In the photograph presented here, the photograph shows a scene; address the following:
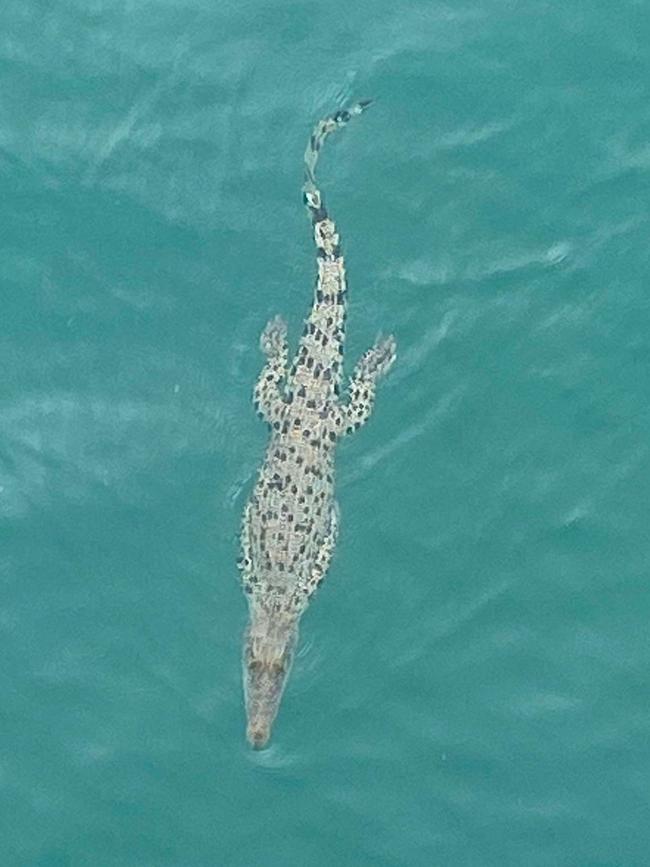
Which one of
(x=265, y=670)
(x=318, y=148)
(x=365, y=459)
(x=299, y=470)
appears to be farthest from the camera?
(x=365, y=459)

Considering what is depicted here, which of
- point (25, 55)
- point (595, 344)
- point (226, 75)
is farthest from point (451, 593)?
point (25, 55)

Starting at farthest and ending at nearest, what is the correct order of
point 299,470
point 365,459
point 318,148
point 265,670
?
point 365,459 → point 318,148 → point 265,670 → point 299,470

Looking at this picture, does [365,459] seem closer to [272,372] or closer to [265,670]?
[272,372]

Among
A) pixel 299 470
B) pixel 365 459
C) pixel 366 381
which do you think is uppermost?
pixel 366 381

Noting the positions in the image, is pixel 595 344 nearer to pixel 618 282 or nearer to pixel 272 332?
pixel 618 282

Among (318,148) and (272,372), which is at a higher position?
(318,148)

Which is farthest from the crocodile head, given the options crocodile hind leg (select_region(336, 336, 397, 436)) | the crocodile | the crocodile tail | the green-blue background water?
the crocodile tail

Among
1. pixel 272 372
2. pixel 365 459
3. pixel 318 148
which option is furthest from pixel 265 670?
pixel 318 148
